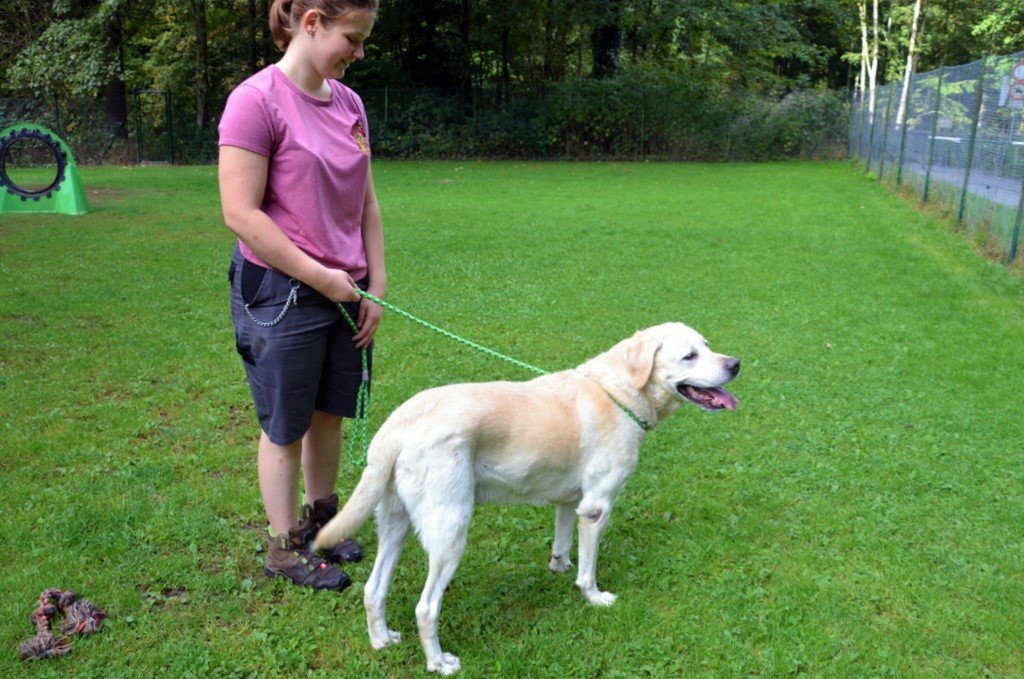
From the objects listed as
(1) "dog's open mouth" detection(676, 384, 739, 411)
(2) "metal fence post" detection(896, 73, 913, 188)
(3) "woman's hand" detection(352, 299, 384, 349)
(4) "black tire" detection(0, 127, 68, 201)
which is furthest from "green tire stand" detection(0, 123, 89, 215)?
(2) "metal fence post" detection(896, 73, 913, 188)

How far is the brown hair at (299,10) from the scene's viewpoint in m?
3.05

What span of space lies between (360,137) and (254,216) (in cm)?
63

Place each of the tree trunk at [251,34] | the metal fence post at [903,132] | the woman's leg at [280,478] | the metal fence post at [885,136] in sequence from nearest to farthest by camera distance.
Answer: the woman's leg at [280,478]
the metal fence post at [903,132]
the metal fence post at [885,136]
the tree trunk at [251,34]

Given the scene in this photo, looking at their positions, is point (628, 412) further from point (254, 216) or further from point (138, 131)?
point (138, 131)

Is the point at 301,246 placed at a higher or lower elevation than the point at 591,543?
higher

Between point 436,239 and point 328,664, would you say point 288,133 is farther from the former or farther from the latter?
point 436,239

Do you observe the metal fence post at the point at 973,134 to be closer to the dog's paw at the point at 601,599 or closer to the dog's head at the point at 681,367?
the dog's head at the point at 681,367

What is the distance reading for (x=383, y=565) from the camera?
3.29 metres

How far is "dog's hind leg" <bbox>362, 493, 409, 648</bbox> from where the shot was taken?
326 cm

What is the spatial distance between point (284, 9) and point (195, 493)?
2.58 meters

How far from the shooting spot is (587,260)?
37.1 ft

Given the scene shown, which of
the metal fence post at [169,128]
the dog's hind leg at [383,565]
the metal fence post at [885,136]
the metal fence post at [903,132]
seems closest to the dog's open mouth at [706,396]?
the dog's hind leg at [383,565]

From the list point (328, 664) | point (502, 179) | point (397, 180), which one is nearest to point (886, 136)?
point (502, 179)

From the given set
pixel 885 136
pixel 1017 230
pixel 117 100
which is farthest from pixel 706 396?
pixel 117 100
